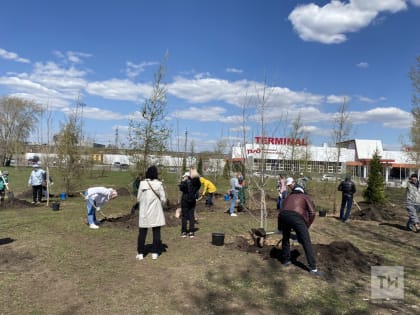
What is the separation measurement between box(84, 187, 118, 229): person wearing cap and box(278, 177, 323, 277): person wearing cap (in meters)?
4.49

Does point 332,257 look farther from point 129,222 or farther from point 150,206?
point 129,222

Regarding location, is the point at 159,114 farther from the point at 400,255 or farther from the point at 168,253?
the point at 400,255

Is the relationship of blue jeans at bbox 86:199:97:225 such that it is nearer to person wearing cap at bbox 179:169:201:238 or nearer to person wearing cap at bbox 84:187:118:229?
person wearing cap at bbox 84:187:118:229

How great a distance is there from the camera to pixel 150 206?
6.03 metres

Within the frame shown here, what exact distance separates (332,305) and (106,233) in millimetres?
5485

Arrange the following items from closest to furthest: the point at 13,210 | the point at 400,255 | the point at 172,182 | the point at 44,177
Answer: the point at 400,255 < the point at 13,210 < the point at 44,177 < the point at 172,182

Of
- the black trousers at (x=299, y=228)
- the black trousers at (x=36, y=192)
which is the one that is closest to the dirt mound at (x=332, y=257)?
the black trousers at (x=299, y=228)

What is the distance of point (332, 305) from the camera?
14.4 ft

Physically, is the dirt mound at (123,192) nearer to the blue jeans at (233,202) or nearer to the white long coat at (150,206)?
the blue jeans at (233,202)

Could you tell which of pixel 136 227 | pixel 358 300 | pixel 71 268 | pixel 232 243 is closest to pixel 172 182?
pixel 136 227

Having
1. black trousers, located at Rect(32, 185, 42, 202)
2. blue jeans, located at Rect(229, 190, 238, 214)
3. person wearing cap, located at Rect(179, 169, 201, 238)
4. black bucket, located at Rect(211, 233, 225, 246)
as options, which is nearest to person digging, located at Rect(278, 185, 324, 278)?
black bucket, located at Rect(211, 233, 225, 246)

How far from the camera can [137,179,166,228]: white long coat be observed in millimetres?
5957

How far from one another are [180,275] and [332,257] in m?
2.81

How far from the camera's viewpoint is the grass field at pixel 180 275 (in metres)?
4.25
